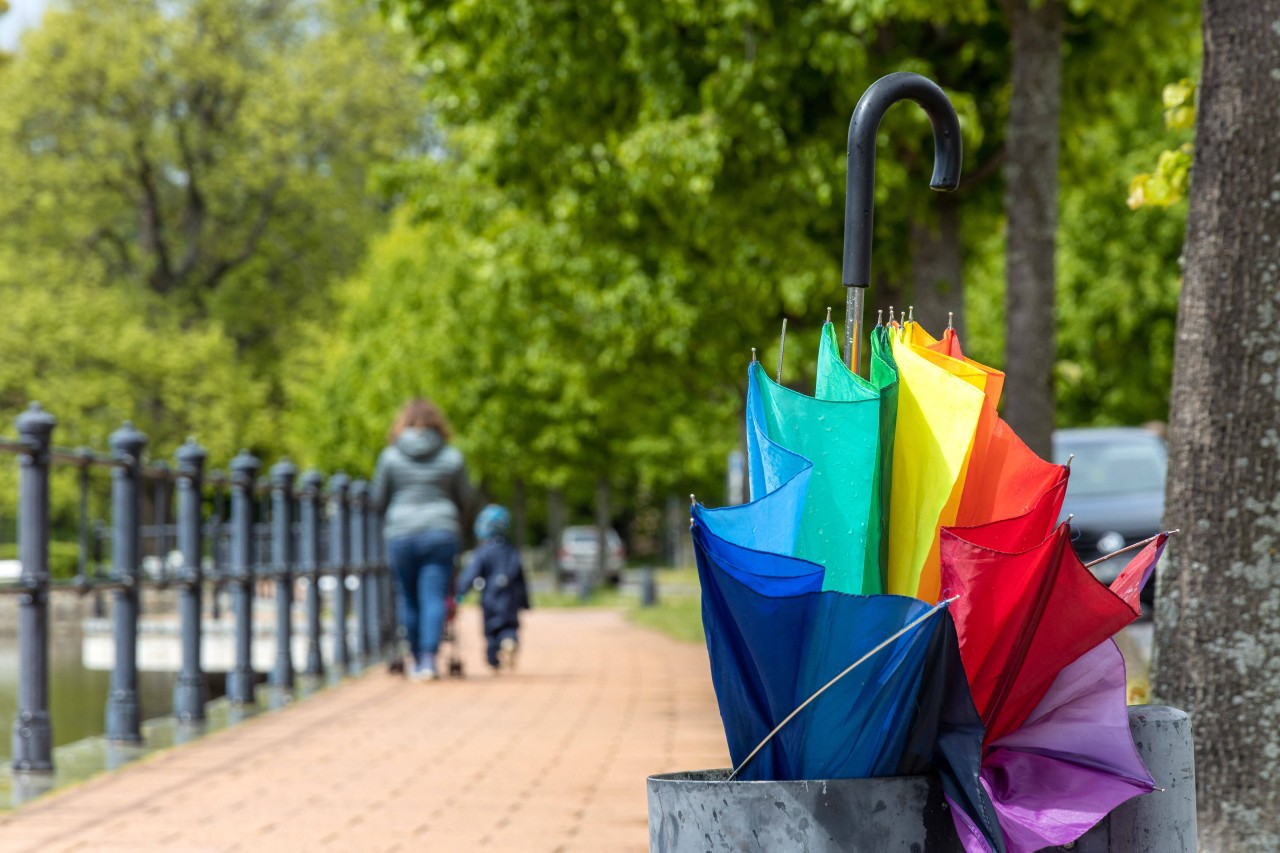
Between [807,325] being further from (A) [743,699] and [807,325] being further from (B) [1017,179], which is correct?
(A) [743,699]

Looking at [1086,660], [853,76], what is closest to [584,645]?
[853,76]

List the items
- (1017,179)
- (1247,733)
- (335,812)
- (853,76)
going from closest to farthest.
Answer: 1. (1247,733)
2. (335,812)
3. (1017,179)
4. (853,76)

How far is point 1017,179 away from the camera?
32.3ft

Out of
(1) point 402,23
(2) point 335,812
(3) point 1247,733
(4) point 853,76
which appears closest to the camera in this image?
(3) point 1247,733

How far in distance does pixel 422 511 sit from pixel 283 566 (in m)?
1.04

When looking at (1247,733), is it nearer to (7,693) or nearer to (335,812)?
(335,812)

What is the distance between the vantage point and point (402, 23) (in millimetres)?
12680

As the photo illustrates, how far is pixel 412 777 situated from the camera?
7523 mm

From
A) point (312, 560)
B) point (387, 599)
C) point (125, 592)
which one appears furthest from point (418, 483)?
point (387, 599)

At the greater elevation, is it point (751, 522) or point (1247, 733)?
point (751, 522)

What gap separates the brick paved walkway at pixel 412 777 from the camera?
6008 millimetres

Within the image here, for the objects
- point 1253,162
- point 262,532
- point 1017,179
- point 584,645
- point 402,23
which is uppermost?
point 402,23

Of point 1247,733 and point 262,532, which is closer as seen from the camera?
point 1247,733

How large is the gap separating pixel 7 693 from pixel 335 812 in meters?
7.26
